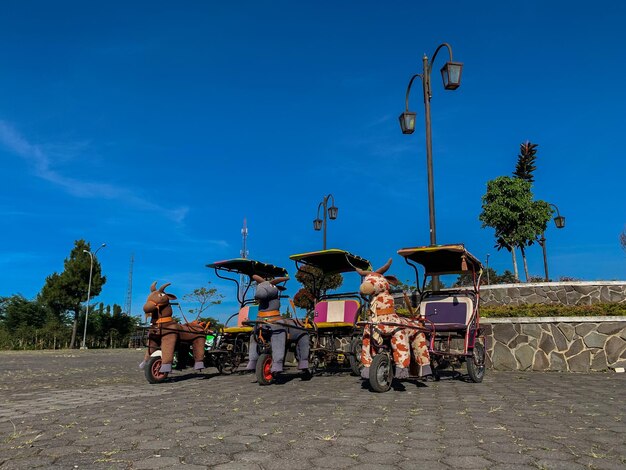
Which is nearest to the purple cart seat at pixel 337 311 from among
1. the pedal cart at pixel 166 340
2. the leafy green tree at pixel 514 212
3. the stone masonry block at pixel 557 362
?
the pedal cart at pixel 166 340

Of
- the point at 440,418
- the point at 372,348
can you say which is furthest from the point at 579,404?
the point at 372,348

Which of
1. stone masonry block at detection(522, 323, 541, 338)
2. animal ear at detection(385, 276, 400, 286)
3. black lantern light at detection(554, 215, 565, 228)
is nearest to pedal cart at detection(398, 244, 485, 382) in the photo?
animal ear at detection(385, 276, 400, 286)

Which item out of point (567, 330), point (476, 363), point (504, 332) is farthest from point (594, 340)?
point (476, 363)

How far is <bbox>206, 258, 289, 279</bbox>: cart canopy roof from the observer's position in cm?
1227

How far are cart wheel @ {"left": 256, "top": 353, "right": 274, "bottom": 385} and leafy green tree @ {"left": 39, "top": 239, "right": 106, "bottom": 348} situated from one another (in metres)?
36.7

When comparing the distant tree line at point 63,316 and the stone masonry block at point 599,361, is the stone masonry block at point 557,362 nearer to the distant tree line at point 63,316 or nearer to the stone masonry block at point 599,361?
the stone masonry block at point 599,361

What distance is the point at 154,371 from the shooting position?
32.2 ft

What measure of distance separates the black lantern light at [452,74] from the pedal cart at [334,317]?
5.44m

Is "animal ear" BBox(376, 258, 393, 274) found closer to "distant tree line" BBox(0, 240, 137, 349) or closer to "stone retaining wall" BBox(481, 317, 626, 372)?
"stone retaining wall" BBox(481, 317, 626, 372)

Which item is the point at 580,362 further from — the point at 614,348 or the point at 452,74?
the point at 452,74

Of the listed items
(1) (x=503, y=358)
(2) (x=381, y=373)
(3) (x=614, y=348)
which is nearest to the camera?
(2) (x=381, y=373)

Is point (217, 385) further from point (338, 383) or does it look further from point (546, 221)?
point (546, 221)

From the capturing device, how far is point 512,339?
12.7 m

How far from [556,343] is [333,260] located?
19.2 feet
